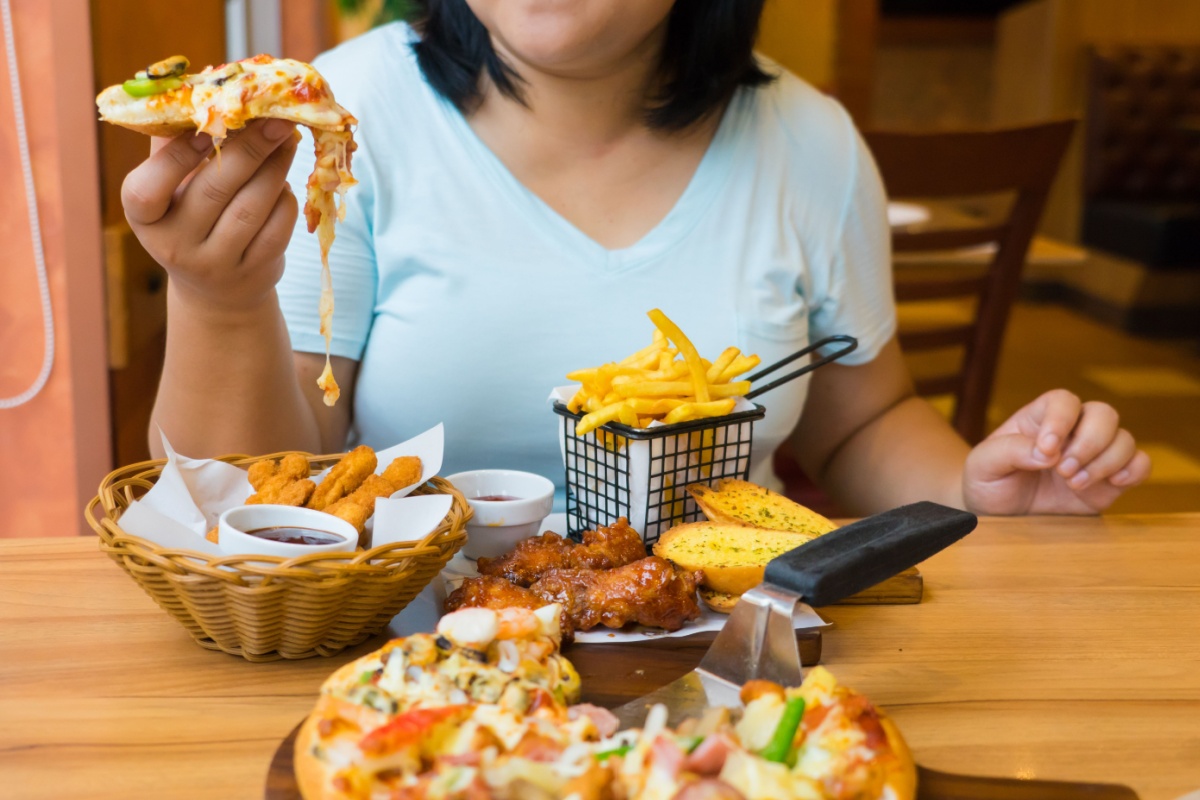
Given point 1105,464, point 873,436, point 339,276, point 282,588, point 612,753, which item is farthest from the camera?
point 873,436

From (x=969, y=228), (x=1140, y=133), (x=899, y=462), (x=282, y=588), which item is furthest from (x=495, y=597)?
(x=1140, y=133)

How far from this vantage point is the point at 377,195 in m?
1.58

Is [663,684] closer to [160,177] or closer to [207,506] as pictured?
[207,506]

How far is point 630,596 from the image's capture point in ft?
3.28

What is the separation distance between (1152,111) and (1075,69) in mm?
677

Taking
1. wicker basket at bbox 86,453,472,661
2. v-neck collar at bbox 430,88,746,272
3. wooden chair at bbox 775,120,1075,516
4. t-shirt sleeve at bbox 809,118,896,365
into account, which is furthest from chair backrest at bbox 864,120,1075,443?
wicker basket at bbox 86,453,472,661

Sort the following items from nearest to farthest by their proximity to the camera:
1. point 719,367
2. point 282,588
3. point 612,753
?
point 612,753, point 282,588, point 719,367

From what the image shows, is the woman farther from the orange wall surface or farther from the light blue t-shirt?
the orange wall surface

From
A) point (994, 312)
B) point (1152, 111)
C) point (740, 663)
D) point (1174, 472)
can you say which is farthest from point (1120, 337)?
point (740, 663)

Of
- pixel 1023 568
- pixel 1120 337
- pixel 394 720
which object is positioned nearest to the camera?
pixel 394 720

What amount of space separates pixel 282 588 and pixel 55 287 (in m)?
1.28

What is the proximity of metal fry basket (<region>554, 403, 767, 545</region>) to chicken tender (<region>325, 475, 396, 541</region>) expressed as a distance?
8.6 inches

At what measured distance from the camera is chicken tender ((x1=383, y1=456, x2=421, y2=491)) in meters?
1.10

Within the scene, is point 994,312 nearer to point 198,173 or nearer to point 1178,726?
point 1178,726
